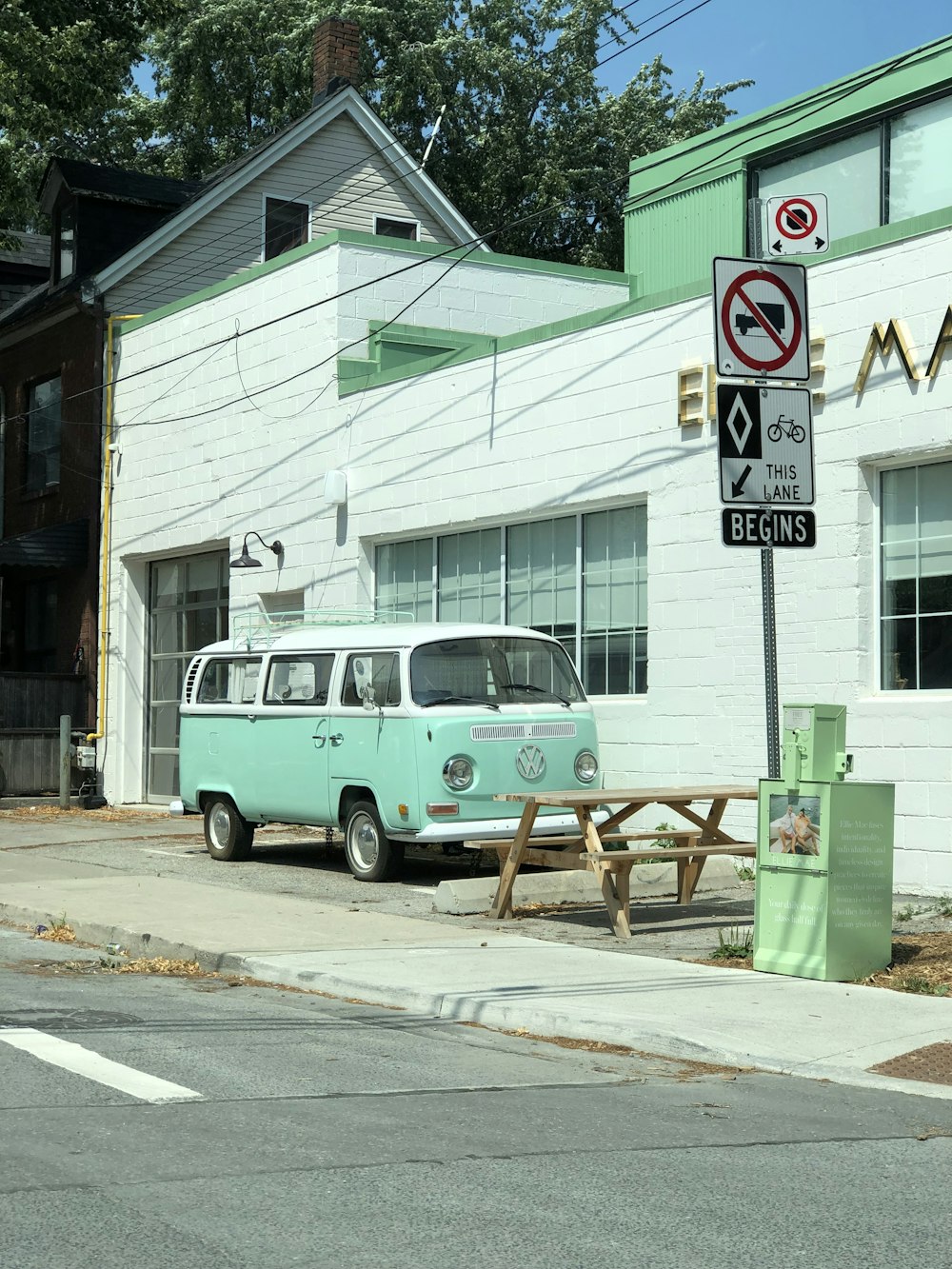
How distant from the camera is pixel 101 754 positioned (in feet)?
77.3

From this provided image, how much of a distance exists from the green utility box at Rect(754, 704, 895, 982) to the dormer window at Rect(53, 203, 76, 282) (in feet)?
63.2

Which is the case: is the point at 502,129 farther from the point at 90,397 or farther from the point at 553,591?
the point at 553,591

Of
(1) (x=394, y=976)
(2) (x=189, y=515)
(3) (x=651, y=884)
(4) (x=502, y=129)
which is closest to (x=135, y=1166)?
(1) (x=394, y=976)

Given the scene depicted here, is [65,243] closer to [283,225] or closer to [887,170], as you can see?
[283,225]

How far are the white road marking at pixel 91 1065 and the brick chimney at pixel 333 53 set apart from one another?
921 inches

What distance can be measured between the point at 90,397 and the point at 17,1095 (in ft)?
61.6

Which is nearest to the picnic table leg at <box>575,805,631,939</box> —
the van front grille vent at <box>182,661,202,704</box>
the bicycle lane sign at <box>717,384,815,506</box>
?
the bicycle lane sign at <box>717,384,815,506</box>

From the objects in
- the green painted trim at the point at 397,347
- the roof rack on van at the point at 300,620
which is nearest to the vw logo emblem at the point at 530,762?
the roof rack on van at the point at 300,620

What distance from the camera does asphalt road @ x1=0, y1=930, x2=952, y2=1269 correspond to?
185 inches

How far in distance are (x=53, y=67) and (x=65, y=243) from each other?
9.13 ft

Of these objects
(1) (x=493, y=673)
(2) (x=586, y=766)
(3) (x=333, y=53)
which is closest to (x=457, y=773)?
(1) (x=493, y=673)

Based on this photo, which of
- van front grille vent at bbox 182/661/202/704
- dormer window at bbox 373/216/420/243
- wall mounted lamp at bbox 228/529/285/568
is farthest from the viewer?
dormer window at bbox 373/216/420/243

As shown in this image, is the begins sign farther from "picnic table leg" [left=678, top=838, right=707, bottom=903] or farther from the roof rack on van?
the roof rack on van

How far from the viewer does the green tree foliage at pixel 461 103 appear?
39.1m
